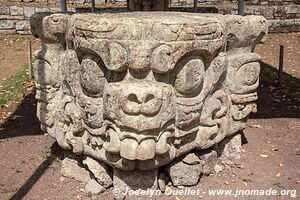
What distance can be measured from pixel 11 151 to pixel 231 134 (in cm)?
263

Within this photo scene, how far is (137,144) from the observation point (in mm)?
3387

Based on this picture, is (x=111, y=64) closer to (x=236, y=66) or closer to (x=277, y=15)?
(x=236, y=66)

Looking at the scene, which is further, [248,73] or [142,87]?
[248,73]

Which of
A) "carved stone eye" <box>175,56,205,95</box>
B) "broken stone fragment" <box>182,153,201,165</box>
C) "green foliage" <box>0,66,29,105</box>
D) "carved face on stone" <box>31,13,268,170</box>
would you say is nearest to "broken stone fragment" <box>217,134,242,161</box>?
"carved face on stone" <box>31,13,268,170</box>

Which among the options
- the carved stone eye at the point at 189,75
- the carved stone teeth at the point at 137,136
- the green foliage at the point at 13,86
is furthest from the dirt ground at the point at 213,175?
the carved stone eye at the point at 189,75

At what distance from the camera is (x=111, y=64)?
135 inches

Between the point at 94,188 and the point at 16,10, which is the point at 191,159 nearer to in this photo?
the point at 94,188

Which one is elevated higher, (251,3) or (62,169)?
(251,3)

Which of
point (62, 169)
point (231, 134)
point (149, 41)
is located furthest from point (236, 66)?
point (62, 169)

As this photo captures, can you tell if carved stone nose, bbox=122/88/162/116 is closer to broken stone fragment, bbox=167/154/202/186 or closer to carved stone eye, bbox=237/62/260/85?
broken stone fragment, bbox=167/154/202/186

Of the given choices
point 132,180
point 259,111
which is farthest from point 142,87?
point 259,111

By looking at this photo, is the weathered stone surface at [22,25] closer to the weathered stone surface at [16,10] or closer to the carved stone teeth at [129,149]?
the weathered stone surface at [16,10]

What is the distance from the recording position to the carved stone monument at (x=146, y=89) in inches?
133

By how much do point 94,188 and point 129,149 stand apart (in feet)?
2.85
